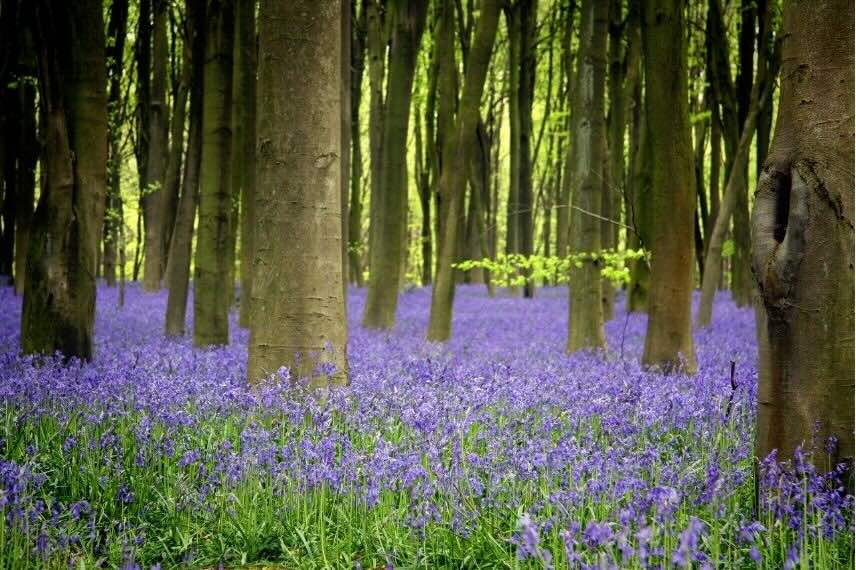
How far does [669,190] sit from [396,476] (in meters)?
6.00

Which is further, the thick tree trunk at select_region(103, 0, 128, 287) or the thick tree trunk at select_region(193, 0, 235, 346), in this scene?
the thick tree trunk at select_region(103, 0, 128, 287)

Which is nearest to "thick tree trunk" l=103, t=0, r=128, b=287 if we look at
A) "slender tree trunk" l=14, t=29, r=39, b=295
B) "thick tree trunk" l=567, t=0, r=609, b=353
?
"slender tree trunk" l=14, t=29, r=39, b=295

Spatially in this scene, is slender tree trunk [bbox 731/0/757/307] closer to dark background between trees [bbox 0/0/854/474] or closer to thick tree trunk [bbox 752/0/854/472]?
dark background between trees [bbox 0/0/854/474]

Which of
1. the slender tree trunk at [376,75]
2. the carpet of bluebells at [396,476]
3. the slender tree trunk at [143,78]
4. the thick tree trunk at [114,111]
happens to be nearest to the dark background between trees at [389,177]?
the slender tree trunk at [376,75]

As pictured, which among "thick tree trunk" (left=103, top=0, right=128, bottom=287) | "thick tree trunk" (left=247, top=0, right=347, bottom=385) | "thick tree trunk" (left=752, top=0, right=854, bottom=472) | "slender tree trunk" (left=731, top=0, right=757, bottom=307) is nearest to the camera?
"thick tree trunk" (left=752, top=0, right=854, bottom=472)

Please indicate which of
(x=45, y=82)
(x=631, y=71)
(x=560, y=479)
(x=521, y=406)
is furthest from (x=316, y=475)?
(x=631, y=71)

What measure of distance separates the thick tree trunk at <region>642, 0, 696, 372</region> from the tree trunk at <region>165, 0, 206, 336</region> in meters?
6.49

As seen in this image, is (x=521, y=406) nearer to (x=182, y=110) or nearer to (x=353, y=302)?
(x=182, y=110)

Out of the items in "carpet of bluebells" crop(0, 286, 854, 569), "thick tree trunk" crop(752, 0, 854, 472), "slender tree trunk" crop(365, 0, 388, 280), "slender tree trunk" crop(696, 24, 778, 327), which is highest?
"slender tree trunk" crop(365, 0, 388, 280)

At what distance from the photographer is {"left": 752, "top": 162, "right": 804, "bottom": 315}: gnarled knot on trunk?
3893 millimetres

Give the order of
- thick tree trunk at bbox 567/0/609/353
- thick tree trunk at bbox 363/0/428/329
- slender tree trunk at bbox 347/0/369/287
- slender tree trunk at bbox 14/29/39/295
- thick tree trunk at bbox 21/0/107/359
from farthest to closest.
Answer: slender tree trunk at bbox 347/0/369/287 → slender tree trunk at bbox 14/29/39/295 → thick tree trunk at bbox 363/0/428/329 → thick tree trunk at bbox 567/0/609/353 → thick tree trunk at bbox 21/0/107/359

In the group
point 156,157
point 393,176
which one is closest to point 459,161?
point 393,176

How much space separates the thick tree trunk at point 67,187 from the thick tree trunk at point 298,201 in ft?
9.10

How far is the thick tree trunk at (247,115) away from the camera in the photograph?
1143 cm
